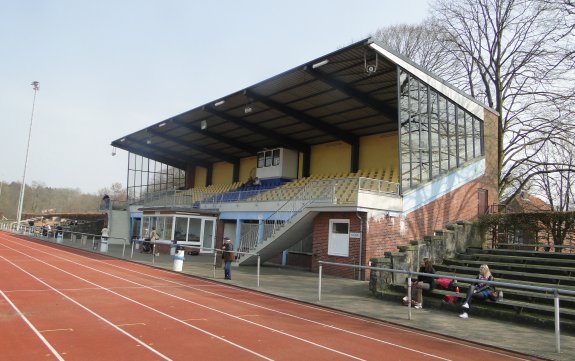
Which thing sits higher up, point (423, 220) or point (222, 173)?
point (222, 173)

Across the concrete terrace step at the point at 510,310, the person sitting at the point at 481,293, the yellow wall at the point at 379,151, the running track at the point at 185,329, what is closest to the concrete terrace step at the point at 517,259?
the concrete terrace step at the point at 510,310

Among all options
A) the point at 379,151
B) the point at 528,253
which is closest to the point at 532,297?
the point at 528,253

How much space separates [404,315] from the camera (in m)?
11.4

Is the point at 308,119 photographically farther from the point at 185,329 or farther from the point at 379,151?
the point at 185,329

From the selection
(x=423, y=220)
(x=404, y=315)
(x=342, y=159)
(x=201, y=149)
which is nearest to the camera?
(x=404, y=315)

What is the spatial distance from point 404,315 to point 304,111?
17645 millimetres

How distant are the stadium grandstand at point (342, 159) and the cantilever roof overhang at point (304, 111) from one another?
86mm

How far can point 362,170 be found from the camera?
1105 inches

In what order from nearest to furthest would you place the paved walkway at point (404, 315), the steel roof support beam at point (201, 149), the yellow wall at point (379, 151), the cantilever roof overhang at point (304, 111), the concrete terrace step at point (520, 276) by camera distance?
the paved walkway at point (404, 315) → the concrete terrace step at point (520, 276) → the cantilever roof overhang at point (304, 111) → the yellow wall at point (379, 151) → the steel roof support beam at point (201, 149)

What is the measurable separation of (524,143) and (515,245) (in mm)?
12938

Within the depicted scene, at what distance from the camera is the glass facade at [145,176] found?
148 feet

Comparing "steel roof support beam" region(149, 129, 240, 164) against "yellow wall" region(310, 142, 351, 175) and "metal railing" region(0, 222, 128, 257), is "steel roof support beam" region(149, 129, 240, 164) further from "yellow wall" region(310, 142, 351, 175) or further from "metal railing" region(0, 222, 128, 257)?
"yellow wall" region(310, 142, 351, 175)

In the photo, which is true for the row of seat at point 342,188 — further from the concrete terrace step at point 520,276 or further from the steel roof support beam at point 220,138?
the steel roof support beam at point 220,138

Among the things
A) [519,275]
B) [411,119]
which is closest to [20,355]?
[519,275]
